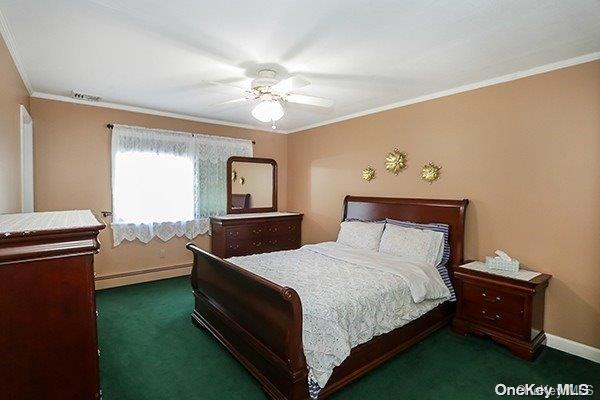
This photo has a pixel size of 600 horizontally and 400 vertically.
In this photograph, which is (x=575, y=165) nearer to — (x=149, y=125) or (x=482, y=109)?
(x=482, y=109)

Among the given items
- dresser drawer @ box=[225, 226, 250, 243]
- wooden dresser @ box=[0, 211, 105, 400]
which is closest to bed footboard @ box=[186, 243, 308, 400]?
wooden dresser @ box=[0, 211, 105, 400]

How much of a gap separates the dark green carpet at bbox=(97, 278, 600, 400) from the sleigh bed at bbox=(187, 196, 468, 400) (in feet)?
0.32

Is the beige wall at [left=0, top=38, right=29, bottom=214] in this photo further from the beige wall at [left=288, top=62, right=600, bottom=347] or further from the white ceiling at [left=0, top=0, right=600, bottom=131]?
the beige wall at [left=288, top=62, right=600, bottom=347]

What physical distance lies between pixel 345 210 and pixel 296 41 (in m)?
2.74

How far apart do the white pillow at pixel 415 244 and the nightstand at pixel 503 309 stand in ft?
0.95

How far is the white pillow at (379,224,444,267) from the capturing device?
10.4 feet

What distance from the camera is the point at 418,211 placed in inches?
141

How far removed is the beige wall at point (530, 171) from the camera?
251cm

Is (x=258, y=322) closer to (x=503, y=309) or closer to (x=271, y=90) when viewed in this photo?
(x=271, y=90)

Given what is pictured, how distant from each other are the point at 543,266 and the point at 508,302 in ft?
1.72

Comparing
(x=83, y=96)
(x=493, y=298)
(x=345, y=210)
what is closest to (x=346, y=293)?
(x=493, y=298)

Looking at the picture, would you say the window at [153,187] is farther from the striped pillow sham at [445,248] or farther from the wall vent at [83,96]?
the striped pillow sham at [445,248]

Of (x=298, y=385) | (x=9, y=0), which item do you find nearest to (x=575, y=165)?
(x=298, y=385)

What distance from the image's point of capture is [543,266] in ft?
9.00
